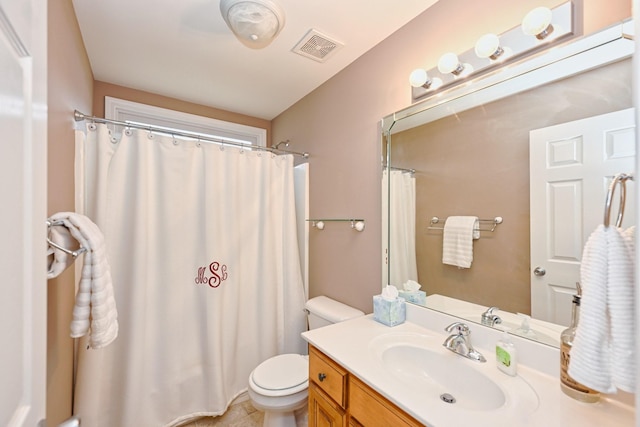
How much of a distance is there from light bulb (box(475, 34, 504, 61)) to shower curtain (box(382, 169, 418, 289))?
59cm

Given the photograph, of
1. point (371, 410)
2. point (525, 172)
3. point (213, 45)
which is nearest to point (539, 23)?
point (525, 172)

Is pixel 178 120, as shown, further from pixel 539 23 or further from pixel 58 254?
pixel 539 23

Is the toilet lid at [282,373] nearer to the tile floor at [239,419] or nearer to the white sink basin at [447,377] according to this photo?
the tile floor at [239,419]

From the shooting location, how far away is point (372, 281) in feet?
5.41

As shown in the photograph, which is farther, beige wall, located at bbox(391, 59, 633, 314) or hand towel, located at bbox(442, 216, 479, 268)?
hand towel, located at bbox(442, 216, 479, 268)

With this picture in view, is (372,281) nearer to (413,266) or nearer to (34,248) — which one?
(413,266)

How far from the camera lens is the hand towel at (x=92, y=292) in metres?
0.88

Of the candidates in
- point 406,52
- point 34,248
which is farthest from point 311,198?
point 34,248

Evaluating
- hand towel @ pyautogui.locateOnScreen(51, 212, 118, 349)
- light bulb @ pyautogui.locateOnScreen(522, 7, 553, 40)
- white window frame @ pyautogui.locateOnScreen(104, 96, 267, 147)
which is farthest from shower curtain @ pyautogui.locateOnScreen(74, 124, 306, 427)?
light bulb @ pyautogui.locateOnScreen(522, 7, 553, 40)

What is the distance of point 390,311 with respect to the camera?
1.34m

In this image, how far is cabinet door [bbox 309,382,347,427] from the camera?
1.06m

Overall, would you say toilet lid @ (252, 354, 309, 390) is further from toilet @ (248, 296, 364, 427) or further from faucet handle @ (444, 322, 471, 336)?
faucet handle @ (444, 322, 471, 336)

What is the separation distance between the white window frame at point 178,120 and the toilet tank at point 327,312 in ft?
5.47

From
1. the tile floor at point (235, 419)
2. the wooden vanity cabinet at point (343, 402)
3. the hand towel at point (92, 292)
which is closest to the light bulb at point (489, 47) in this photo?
the wooden vanity cabinet at point (343, 402)
